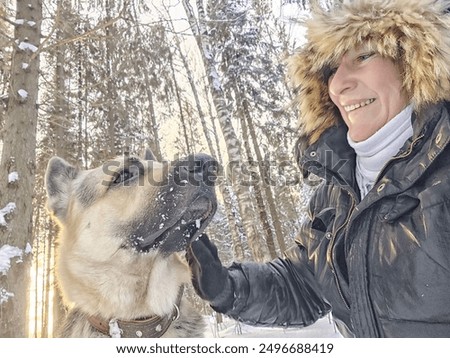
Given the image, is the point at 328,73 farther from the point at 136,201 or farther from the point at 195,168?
the point at 136,201

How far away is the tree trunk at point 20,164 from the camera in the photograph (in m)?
4.31

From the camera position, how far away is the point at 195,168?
2207 mm

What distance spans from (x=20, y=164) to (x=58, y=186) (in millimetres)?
1941

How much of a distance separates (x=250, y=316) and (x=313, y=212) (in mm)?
723

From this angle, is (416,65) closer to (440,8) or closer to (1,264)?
(440,8)

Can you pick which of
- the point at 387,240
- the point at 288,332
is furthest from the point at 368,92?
the point at 288,332

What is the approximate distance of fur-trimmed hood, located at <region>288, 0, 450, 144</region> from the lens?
5.70ft

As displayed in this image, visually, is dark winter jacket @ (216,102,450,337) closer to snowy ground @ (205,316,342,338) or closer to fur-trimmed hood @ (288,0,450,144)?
fur-trimmed hood @ (288,0,450,144)

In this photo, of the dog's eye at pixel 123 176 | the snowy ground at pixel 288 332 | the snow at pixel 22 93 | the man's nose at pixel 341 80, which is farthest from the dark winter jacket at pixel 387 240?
the snow at pixel 22 93

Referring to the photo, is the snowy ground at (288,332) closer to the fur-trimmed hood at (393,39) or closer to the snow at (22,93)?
the fur-trimmed hood at (393,39)

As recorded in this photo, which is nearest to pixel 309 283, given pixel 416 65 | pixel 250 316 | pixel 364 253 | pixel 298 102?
pixel 250 316

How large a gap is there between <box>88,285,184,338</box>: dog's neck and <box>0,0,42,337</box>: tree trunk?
8.19 ft

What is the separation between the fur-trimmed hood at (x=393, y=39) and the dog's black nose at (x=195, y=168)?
2.13 ft
